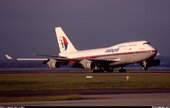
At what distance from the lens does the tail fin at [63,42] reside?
114 meters

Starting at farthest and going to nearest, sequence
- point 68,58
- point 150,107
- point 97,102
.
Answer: point 68,58 < point 97,102 < point 150,107

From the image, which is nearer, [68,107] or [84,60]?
[68,107]

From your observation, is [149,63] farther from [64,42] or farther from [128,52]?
[64,42]

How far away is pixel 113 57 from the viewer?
96000 millimetres

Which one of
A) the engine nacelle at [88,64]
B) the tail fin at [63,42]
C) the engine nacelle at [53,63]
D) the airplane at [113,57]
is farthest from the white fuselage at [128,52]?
the tail fin at [63,42]

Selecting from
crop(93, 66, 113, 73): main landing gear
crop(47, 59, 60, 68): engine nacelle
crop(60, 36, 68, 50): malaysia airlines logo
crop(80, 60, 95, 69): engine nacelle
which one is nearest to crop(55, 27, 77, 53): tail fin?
crop(60, 36, 68, 50): malaysia airlines logo

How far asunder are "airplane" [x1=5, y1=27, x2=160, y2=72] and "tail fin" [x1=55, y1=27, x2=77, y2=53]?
9.60ft

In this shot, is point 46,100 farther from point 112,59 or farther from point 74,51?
point 74,51

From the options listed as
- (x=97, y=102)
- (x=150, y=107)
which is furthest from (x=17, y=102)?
(x=150, y=107)

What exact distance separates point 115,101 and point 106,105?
2955mm

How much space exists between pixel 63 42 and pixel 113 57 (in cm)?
2164

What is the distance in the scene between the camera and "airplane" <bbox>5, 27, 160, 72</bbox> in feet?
302

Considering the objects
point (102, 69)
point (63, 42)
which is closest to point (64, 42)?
point (63, 42)

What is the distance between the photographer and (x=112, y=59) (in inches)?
3787
